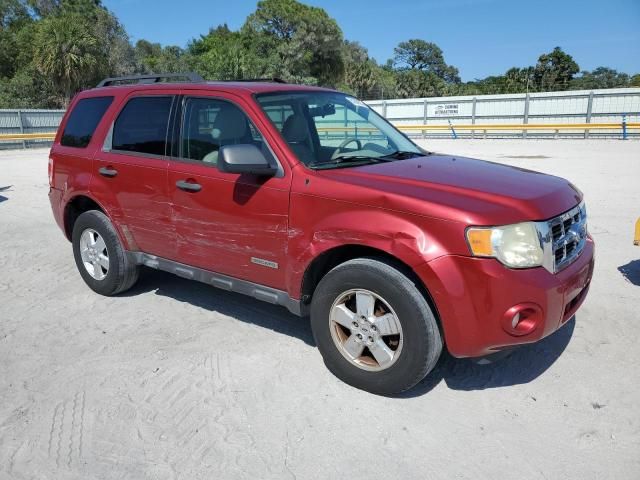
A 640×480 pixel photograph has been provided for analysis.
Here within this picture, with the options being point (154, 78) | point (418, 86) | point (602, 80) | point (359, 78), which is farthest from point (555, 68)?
point (154, 78)

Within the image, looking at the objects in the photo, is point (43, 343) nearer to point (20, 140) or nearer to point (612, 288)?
point (612, 288)

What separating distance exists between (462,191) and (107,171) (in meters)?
3.06

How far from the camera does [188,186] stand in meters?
3.95

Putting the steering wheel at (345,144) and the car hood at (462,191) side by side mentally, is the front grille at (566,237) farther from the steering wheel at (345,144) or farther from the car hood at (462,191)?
the steering wheel at (345,144)

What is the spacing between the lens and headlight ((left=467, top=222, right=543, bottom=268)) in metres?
2.79

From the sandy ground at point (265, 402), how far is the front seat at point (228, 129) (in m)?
1.42

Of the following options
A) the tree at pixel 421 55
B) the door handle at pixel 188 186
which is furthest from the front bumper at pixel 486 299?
the tree at pixel 421 55

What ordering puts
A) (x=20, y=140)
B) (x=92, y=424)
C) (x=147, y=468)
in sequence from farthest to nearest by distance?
(x=20, y=140), (x=92, y=424), (x=147, y=468)

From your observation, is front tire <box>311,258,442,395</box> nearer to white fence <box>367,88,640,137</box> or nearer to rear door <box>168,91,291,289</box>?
rear door <box>168,91,291,289</box>

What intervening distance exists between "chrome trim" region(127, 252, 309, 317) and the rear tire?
15cm

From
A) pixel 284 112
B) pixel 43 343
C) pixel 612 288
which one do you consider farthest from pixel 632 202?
pixel 43 343

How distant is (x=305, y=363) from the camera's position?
12.1 feet

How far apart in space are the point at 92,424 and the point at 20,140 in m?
26.8

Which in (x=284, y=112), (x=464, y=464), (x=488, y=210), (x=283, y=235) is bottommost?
(x=464, y=464)
